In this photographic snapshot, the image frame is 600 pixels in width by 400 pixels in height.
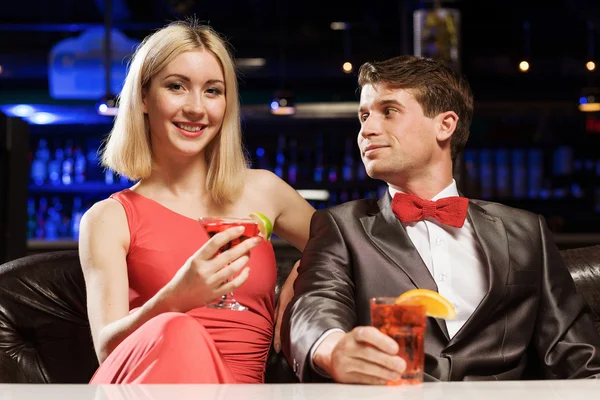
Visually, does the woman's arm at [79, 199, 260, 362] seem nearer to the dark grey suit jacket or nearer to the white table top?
the dark grey suit jacket

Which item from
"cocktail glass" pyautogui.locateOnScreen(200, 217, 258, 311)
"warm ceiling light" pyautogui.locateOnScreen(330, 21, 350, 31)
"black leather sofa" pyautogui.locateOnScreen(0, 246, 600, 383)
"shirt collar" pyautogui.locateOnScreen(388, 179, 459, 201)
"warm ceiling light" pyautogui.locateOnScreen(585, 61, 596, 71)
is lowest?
"black leather sofa" pyautogui.locateOnScreen(0, 246, 600, 383)

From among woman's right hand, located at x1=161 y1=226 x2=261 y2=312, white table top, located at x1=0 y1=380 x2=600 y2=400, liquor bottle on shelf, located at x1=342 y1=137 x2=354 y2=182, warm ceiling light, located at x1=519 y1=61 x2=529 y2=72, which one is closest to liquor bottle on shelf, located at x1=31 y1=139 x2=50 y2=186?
liquor bottle on shelf, located at x1=342 y1=137 x2=354 y2=182

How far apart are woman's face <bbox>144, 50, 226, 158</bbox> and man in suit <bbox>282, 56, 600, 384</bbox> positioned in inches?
18.8

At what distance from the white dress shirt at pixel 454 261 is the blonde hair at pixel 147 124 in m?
0.58

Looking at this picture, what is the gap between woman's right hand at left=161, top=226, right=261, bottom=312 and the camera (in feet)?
6.15

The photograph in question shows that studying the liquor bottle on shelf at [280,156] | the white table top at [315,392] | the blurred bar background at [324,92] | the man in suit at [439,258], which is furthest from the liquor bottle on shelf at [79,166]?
the white table top at [315,392]

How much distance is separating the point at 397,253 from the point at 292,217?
62 centimetres

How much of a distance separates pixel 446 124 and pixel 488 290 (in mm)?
553

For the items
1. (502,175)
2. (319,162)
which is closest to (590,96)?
(502,175)

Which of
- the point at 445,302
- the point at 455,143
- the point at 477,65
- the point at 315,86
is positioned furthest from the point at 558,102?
the point at 445,302

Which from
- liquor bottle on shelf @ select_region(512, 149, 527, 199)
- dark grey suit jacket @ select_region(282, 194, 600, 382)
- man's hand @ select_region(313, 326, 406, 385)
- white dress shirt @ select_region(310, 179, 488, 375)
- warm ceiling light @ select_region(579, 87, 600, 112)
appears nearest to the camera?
man's hand @ select_region(313, 326, 406, 385)

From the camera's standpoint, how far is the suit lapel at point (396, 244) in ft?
7.35

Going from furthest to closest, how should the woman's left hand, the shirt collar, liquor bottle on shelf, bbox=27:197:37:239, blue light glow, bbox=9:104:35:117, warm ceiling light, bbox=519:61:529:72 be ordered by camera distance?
blue light glow, bbox=9:104:35:117, liquor bottle on shelf, bbox=27:197:37:239, warm ceiling light, bbox=519:61:529:72, the woman's left hand, the shirt collar

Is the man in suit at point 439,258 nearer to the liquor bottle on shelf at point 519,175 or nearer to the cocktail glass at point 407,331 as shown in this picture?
the cocktail glass at point 407,331
